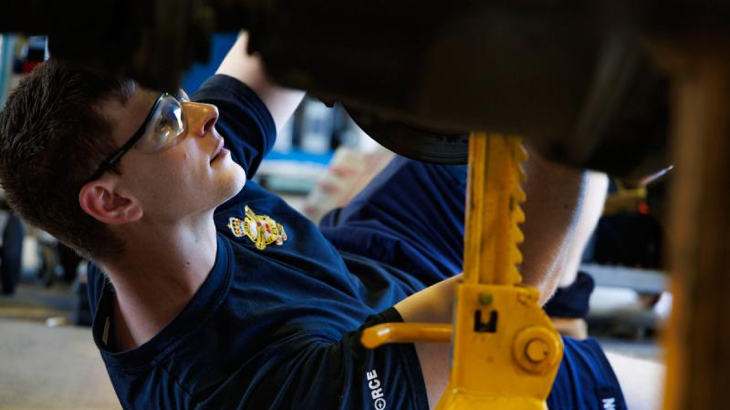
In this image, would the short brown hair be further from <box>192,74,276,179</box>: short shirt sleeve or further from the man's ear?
<box>192,74,276,179</box>: short shirt sleeve

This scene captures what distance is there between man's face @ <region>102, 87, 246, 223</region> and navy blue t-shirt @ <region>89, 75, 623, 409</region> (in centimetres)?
14

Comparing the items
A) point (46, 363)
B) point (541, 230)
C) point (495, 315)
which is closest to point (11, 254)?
point (46, 363)

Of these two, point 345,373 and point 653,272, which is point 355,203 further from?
point 653,272

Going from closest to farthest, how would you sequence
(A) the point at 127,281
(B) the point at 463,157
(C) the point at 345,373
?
(B) the point at 463,157
(C) the point at 345,373
(A) the point at 127,281

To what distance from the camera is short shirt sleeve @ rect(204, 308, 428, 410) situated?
131 cm

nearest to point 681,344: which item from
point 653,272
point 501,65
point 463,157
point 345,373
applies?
point 501,65

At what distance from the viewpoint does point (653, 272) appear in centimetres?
369

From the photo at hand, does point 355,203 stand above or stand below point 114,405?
above

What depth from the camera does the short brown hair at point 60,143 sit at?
139cm

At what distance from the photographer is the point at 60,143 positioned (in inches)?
55.4

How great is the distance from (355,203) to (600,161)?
164 centimetres

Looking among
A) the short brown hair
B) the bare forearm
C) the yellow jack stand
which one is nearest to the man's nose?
the short brown hair

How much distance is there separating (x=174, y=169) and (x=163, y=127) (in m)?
0.07

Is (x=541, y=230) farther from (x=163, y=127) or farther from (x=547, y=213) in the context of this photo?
(x=163, y=127)
